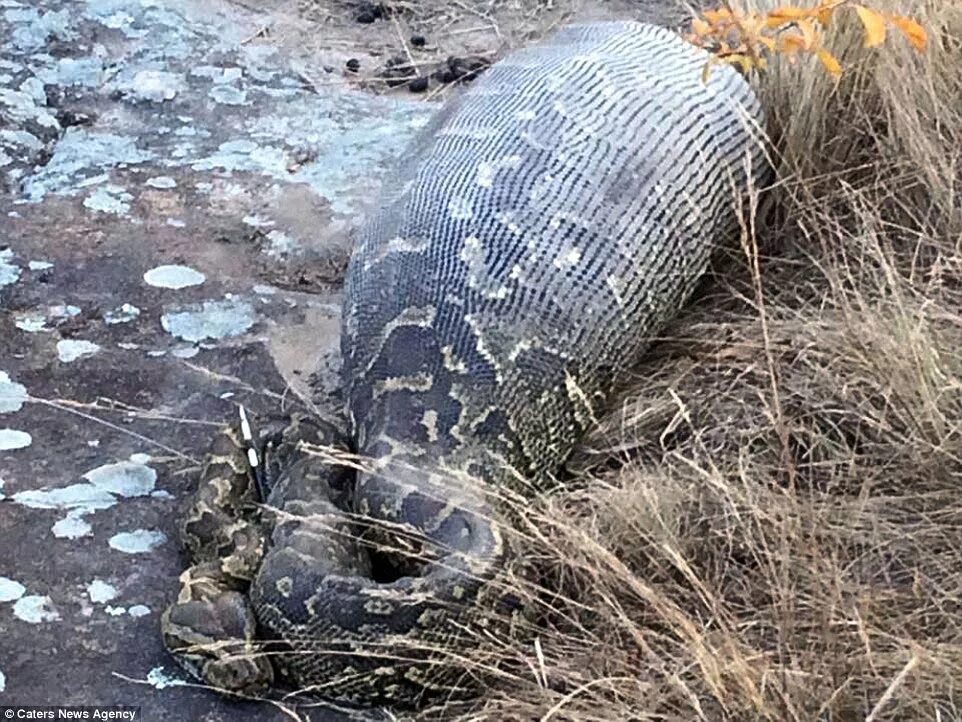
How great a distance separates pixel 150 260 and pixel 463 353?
65.8 inches

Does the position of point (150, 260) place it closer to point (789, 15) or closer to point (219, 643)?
point (219, 643)

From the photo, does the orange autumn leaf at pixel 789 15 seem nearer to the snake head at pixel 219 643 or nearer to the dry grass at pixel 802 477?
the dry grass at pixel 802 477

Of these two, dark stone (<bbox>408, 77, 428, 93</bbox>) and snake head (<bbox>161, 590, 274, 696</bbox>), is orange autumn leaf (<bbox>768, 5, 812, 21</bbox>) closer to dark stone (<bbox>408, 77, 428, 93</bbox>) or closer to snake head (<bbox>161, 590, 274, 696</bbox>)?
snake head (<bbox>161, 590, 274, 696</bbox>)

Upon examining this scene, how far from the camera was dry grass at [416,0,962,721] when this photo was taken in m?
3.90

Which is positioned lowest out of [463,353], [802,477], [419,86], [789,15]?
[419,86]

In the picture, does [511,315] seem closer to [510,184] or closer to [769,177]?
[510,184]

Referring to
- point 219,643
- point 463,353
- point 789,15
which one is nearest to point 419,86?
point 463,353

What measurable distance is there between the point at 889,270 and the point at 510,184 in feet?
4.10

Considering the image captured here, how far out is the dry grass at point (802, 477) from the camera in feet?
12.8

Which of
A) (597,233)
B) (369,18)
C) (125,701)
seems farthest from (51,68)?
(125,701)

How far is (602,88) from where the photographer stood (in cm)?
580

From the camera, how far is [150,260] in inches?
243

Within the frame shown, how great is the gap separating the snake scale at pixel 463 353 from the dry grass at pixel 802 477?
18 cm

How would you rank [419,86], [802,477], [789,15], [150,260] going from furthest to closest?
[419,86], [150,260], [802,477], [789,15]
